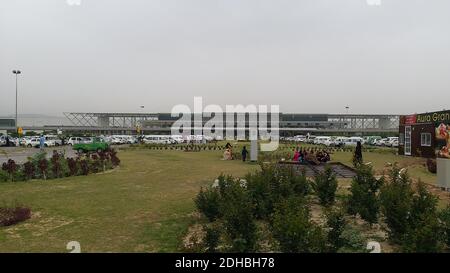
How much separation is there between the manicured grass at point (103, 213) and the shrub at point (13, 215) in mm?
228

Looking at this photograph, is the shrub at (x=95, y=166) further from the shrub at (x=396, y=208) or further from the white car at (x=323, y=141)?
the white car at (x=323, y=141)

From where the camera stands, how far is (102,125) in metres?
118

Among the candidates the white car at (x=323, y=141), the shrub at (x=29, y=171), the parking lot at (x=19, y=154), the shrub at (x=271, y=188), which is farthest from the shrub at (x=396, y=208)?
the white car at (x=323, y=141)

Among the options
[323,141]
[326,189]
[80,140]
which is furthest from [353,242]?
[323,141]

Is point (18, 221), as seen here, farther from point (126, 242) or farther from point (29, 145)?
point (29, 145)

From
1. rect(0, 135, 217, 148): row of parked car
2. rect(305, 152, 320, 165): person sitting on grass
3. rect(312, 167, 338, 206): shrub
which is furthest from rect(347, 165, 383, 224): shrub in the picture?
rect(0, 135, 217, 148): row of parked car

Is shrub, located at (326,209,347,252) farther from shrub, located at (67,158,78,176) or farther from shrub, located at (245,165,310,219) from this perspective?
shrub, located at (67,158,78,176)

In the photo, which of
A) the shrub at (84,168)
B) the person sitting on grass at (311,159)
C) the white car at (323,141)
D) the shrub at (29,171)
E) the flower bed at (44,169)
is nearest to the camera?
the flower bed at (44,169)

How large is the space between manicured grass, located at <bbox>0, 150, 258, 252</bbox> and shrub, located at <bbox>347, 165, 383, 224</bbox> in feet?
15.2

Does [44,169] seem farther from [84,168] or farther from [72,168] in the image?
[84,168]

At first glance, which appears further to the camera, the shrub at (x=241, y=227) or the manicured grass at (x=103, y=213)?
the manicured grass at (x=103, y=213)

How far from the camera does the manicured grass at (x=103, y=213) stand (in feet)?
25.3

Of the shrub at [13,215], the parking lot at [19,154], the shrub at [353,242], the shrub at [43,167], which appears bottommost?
the parking lot at [19,154]
